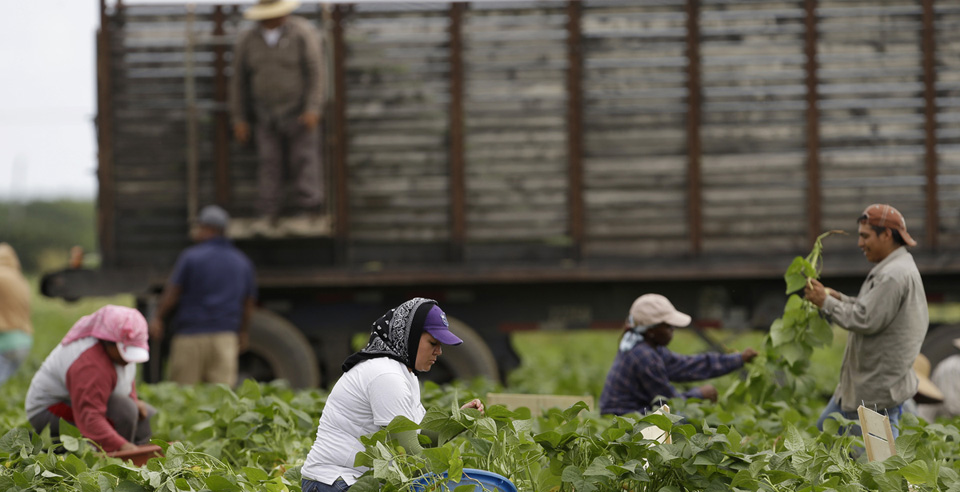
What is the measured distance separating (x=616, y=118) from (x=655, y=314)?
347cm

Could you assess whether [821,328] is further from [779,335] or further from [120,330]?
[120,330]

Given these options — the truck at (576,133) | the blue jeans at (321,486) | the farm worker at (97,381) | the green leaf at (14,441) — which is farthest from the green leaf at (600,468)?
the truck at (576,133)

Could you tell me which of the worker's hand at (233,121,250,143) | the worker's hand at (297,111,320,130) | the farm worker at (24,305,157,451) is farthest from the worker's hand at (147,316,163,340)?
the farm worker at (24,305,157,451)

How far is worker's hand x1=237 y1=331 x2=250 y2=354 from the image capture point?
9422 millimetres

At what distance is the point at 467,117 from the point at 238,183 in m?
2.12

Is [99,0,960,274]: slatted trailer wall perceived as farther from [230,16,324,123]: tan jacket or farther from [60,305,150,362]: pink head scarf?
[60,305,150,362]: pink head scarf

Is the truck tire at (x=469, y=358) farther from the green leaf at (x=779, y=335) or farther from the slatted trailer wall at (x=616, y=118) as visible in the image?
the green leaf at (x=779, y=335)

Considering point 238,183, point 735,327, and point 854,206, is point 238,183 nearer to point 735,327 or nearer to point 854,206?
point 735,327

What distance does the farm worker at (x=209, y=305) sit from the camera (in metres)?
8.95

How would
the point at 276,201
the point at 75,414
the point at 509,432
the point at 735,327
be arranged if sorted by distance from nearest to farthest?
the point at 509,432, the point at 75,414, the point at 276,201, the point at 735,327

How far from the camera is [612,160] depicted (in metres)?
9.29

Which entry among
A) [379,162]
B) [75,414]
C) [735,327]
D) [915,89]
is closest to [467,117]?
[379,162]

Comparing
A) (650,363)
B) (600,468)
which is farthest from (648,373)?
(600,468)

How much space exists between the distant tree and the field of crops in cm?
2784
